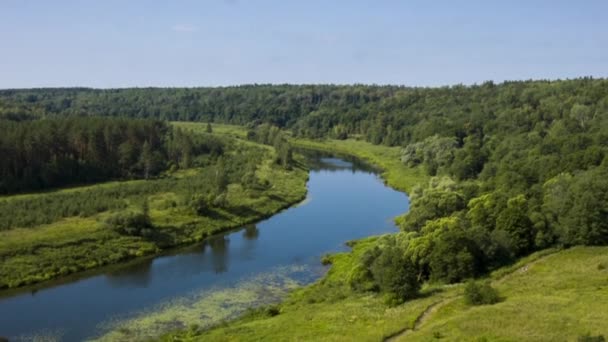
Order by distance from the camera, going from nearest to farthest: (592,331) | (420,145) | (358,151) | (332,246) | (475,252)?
(592,331), (475,252), (332,246), (420,145), (358,151)

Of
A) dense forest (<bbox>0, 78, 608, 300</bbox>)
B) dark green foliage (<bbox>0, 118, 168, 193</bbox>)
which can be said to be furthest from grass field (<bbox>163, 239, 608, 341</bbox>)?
dark green foliage (<bbox>0, 118, 168, 193</bbox>)

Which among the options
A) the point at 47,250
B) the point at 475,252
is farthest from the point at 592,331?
the point at 47,250

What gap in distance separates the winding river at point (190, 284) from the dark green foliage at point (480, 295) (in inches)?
762

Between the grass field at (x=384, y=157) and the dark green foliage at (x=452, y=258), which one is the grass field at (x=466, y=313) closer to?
the dark green foliage at (x=452, y=258)

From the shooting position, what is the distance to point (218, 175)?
92.4 meters

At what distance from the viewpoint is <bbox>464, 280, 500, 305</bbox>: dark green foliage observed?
119 feet

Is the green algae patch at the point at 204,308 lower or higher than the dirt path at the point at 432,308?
lower

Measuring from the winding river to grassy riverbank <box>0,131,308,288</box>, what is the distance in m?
2.38

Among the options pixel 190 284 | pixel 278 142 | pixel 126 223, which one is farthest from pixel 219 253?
pixel 278 142

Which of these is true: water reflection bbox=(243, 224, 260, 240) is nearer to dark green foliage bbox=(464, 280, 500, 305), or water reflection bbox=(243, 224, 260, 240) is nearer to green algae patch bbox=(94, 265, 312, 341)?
green algae patch bbox=(94, 265, 312, 341)

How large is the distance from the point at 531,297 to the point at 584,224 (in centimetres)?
1590

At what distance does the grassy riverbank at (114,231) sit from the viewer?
56.5 metres

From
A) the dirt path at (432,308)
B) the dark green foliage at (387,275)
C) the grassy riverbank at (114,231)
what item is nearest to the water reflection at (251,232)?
the grassy riverbank at (114,231)

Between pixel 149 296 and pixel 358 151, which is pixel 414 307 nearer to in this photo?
pixel 149 296
